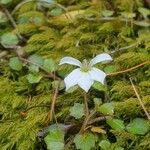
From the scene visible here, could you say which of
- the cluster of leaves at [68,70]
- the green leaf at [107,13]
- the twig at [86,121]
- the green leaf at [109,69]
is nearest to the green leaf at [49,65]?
the cluster of leaves at [68,70]

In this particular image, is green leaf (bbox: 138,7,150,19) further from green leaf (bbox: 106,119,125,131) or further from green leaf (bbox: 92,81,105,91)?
green leaf (bbox: 106,119,125,131)

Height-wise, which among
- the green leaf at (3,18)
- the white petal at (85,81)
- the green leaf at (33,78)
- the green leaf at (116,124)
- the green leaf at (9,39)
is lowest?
the green leaf at (116,124)

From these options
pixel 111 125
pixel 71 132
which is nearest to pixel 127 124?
pixel 111 125

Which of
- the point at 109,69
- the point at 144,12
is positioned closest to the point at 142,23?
the point at 144,12

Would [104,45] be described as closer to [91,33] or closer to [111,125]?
[91,33]

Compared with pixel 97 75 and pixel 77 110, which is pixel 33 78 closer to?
pixel 77 110

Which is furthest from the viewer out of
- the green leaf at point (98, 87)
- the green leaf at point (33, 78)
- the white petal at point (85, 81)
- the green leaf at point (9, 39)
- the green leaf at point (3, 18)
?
the green leaf at point (3, 18)

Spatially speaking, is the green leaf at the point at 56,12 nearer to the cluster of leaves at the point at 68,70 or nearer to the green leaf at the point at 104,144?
the cluster of leaves at the point at 68,70
